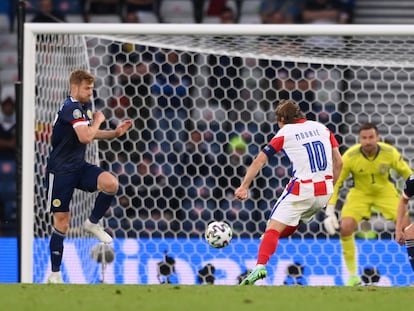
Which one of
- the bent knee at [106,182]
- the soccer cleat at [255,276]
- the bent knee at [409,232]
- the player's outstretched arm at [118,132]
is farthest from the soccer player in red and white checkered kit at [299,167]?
the bent knee at [106,182]

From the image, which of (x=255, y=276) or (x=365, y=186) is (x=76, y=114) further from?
(x=365, y=186)

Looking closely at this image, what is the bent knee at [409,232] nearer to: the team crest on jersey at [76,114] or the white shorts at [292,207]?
the white shorts at [292,207]

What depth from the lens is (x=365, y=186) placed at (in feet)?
39.7

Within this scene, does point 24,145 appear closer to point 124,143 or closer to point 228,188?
point 124,143

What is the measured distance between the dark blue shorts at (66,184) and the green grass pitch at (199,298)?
6.32 ft

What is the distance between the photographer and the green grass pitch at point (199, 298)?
21.7ft

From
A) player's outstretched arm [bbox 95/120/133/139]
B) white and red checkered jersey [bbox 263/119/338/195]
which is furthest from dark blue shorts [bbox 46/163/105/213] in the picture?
white and red checkered jersey [bbox 263/119/338/195]

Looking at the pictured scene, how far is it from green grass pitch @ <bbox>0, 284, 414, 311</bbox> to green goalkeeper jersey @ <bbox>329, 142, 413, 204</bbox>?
394cm

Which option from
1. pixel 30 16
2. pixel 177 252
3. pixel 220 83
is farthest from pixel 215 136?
pixel 30 16

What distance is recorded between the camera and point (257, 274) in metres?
9.00

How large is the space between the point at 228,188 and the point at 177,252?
130 cm

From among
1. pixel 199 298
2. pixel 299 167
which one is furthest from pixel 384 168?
pixel 199 298

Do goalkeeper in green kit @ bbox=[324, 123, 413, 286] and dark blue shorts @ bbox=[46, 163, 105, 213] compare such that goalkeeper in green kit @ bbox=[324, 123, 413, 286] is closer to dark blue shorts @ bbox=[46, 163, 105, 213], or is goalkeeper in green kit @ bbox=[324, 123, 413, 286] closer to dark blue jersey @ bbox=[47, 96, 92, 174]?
dark blue shorts @ bbox=[46, 163, 105, 213]

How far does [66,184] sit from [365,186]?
3.71m
